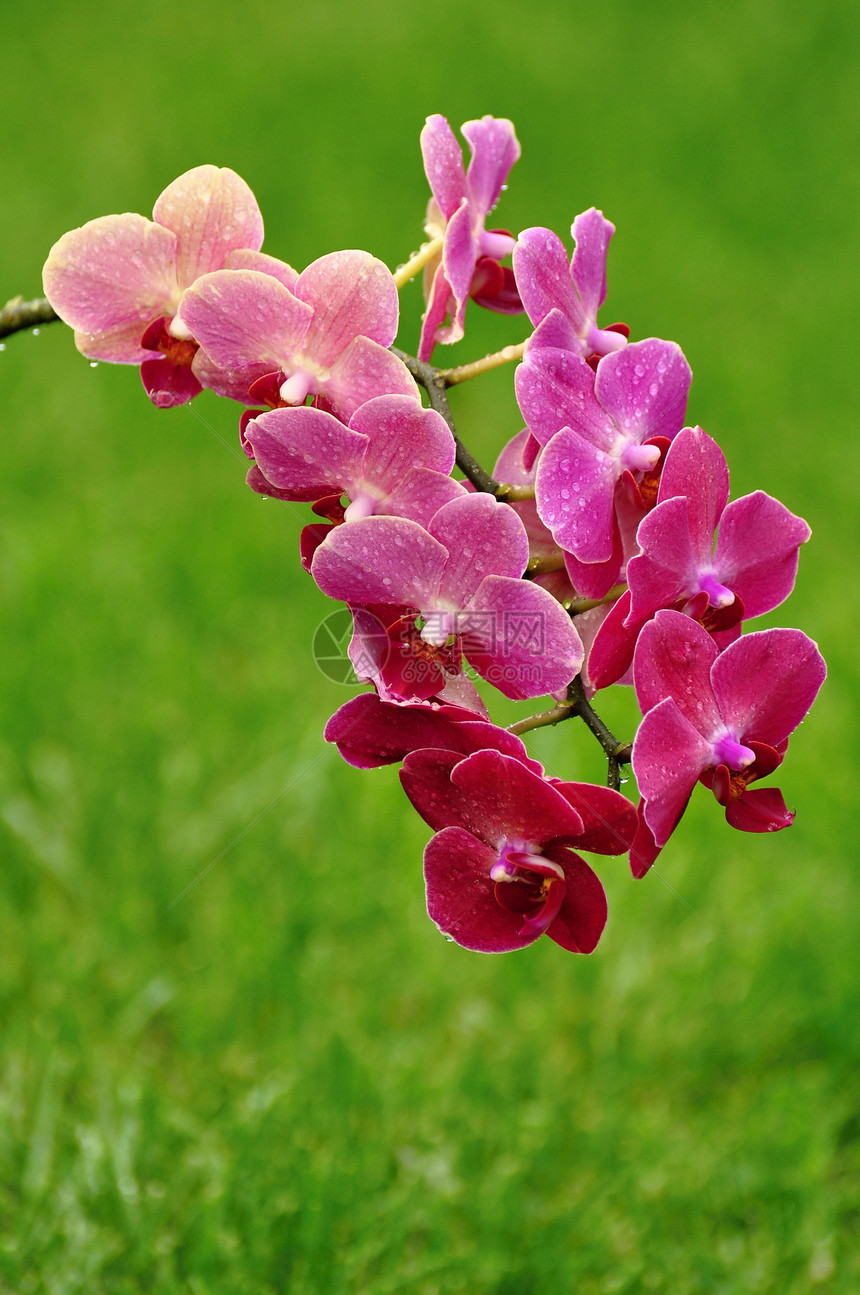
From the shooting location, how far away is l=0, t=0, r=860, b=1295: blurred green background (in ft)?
3.59

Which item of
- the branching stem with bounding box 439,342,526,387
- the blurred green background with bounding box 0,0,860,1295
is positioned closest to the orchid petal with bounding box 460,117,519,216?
the branching stem with bounding box 439,342,526,387

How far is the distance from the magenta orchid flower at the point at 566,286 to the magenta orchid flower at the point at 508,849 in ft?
0.62

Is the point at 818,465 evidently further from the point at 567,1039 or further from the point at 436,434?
the point at 436,434

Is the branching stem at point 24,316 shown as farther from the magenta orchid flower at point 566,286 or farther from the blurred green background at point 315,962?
the blurred green background at point 315,962

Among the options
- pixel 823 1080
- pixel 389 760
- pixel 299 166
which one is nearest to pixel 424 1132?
pixel 823 1080

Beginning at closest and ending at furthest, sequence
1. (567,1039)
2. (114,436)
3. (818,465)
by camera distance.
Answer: (567,1039)
(114,436)
(818,465)

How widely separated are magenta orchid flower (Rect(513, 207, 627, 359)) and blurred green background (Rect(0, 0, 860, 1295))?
0.83 m

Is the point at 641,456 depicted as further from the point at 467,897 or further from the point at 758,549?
the point at 467,897

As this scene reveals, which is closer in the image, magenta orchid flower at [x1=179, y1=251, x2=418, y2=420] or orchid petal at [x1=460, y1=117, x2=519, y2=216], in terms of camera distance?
magenta orchid flower at [x1=179, y1=251, x2=418, y2=420]

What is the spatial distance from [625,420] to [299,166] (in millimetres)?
2898

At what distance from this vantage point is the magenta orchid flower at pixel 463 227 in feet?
1.79

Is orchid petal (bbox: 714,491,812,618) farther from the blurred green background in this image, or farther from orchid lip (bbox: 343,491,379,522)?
the blurred green background

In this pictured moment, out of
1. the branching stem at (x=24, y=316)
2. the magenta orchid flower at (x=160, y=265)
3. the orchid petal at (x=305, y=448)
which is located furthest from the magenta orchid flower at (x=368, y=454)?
the branching stem at (x=24, y=316)

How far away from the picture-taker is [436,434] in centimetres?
46
